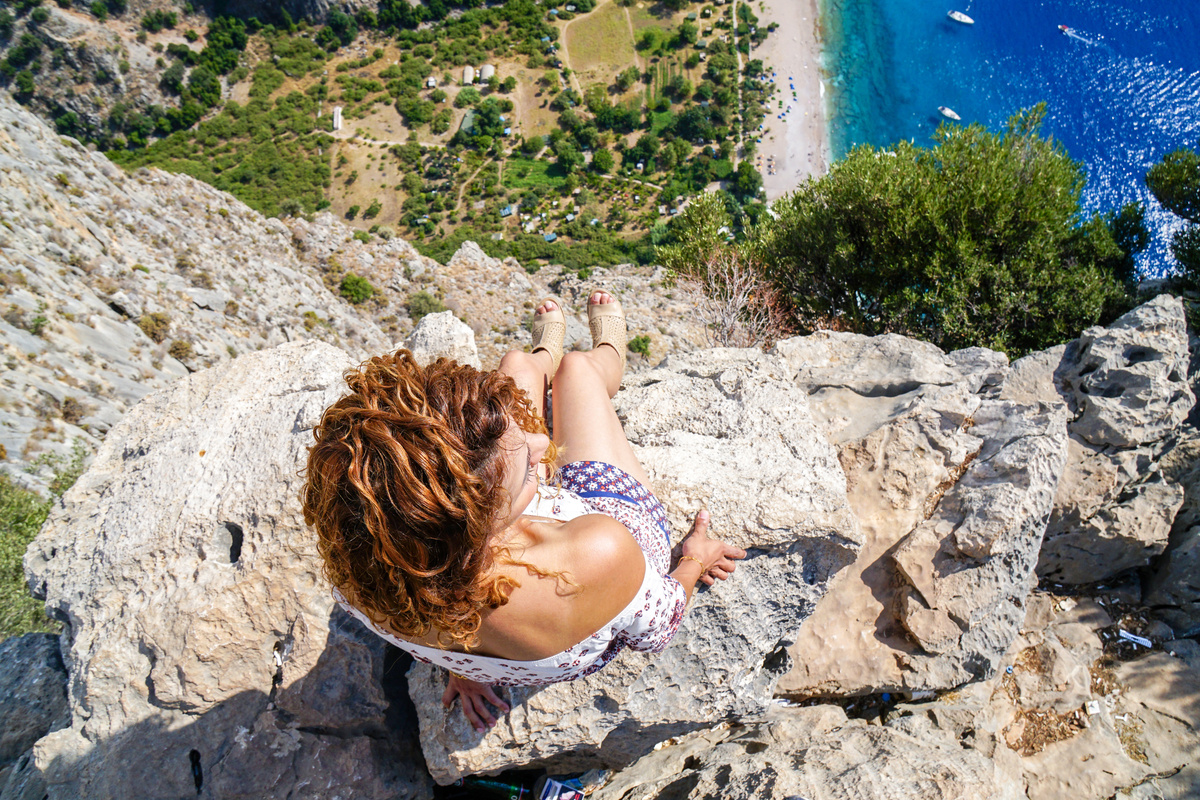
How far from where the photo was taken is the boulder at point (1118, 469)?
22.9ft

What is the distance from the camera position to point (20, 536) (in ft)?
30.3

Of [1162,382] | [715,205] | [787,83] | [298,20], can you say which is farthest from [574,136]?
[1162,382]

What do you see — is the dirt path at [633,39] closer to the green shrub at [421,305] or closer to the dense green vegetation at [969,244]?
the green shrub at [421,305]

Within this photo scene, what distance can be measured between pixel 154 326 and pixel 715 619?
18.9 meters

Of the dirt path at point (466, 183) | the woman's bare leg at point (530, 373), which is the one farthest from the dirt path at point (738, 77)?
the woman's bare leg at point (530, 373)

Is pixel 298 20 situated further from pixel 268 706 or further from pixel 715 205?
pixel 268 706

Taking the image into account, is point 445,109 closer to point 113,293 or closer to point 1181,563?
point 113,293

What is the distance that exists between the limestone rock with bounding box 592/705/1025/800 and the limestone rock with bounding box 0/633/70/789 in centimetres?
485

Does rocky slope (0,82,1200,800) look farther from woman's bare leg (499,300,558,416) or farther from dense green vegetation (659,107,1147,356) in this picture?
dense green vegetation (659,107,1147,356)

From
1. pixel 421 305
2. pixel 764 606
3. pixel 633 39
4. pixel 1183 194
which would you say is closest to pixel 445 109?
pixel 633 39

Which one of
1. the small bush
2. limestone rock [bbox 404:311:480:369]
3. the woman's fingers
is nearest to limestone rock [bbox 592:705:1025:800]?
the woman's fingers

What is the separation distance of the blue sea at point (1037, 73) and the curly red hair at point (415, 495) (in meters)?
41.6

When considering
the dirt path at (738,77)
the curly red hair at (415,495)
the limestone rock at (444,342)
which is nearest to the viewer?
the curly red hair at (415,495)

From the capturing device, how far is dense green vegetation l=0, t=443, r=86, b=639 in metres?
7.33
